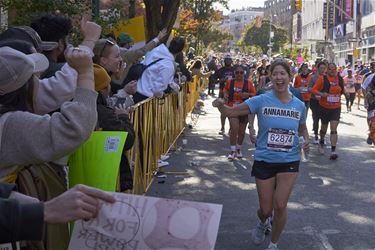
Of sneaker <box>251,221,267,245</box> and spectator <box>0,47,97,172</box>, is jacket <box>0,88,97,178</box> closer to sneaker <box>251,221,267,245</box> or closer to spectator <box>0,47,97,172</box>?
spectator <box>0,47,97,172</box>

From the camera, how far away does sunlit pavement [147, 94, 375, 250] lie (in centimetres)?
592

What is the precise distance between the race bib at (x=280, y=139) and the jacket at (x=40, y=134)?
3.43m

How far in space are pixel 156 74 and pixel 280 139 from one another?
9.35 ft

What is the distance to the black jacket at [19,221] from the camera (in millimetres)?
1854

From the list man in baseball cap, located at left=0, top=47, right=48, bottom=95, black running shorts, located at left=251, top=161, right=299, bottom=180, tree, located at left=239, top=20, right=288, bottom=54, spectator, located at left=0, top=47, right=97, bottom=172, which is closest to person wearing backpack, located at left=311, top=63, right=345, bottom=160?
black running shorts, located at left=251, top=161, right=299, bottom=180

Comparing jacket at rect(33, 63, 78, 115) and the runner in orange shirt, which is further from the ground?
jacket at rect(33, 63, 78, 115)

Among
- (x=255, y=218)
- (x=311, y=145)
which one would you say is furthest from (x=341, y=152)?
(x=255, y=218)

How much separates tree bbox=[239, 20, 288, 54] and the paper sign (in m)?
98.7

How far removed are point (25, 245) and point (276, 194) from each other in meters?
3.35

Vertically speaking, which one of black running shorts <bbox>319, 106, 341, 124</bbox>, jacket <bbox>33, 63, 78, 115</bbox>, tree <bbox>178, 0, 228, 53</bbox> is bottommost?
black running shorts <bbox>319, 106, 341, 124</bbox>

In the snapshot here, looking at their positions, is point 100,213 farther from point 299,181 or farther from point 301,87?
point 301,87

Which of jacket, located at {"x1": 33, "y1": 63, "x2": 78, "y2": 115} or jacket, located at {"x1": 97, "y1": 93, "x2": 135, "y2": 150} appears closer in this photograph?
jacket, located at {"x1": 33, "y1": 63, "x2": 78, "y2": 115}

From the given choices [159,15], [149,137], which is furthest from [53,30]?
[159,15]

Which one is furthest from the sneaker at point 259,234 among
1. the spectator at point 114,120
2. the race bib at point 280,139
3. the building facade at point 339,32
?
the building facade at point 339,32
